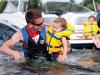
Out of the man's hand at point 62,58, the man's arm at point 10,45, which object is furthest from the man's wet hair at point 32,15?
the man's hand at point 62,58

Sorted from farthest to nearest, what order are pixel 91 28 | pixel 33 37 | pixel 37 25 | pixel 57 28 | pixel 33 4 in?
pixel 33 4
pixel 91 28
pixel 57 28
pixel 33 37
pixel 37 25

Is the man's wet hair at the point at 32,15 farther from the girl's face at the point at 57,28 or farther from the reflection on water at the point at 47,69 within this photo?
the girl's face at the point at 57,28

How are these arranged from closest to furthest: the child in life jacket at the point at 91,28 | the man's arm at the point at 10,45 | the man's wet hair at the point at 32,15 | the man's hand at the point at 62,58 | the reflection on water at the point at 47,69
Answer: the man's arm at the point at 10,45
the man's wet hair at the point at 32,15
the reflection on water at the point at 47,69
the man's hand at the point at 62,58
the child in life jacket at the point at 91,28

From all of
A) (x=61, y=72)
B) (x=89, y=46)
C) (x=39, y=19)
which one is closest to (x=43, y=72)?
(x=61, y=72)

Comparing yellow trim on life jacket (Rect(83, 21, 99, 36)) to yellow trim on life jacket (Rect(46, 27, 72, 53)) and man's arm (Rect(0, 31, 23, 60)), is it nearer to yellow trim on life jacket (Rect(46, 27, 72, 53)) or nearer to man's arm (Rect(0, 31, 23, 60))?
yellow trim on life jacket (Rect(46, 27, 72, 53))

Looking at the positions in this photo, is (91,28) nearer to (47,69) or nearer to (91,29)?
(91,29)

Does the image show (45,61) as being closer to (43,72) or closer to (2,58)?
(43,72)

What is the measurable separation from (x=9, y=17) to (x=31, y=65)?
Answer: 6.48 metres

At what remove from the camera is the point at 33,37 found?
9109 mm

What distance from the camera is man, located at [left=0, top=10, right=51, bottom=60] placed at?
345 inches

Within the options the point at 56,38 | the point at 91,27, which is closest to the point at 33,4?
the point at 91,27

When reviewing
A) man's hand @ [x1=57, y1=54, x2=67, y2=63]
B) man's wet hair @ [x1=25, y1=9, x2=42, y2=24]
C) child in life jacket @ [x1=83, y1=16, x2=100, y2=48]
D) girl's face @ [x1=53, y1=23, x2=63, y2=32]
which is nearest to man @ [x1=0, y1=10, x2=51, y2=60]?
man's wet hair @ [x1=25, y1=9, x2=42, y2=24]

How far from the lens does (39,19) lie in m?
8.78

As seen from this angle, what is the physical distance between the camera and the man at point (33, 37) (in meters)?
8.76
